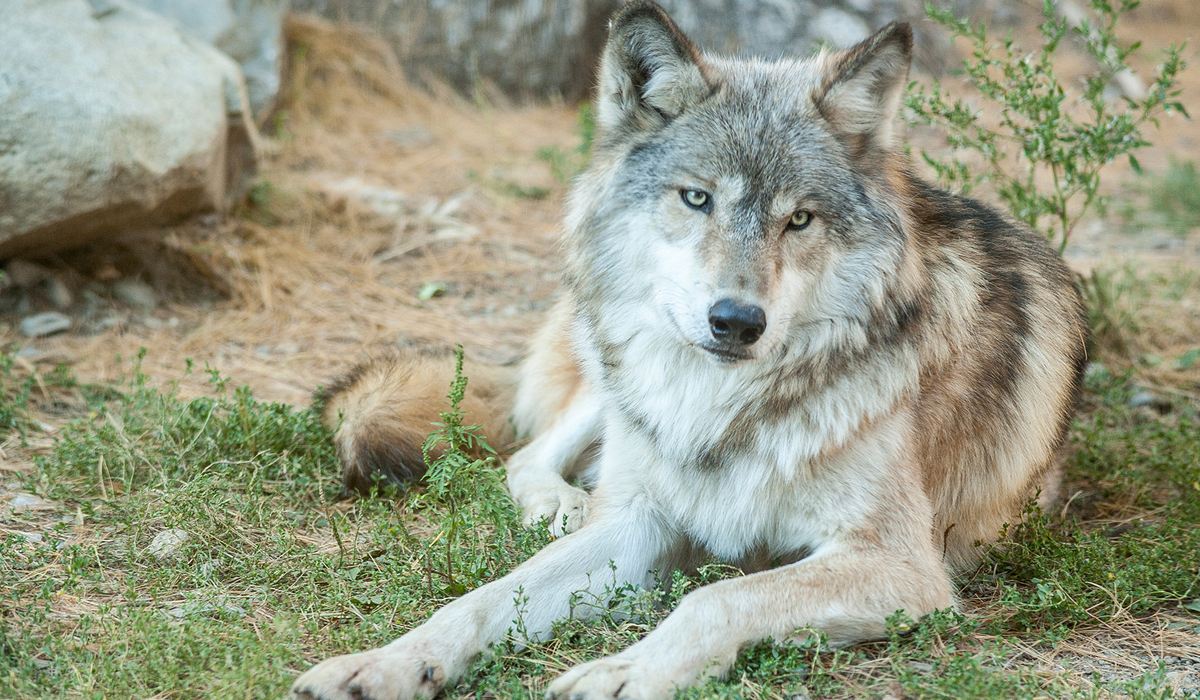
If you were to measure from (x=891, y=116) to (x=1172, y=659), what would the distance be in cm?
176

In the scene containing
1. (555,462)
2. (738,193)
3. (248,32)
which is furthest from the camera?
(248,32)

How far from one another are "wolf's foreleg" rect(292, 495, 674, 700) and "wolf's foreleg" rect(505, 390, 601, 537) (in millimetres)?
646

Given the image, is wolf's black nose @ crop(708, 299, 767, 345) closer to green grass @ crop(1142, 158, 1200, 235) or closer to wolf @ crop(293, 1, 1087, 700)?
wolf @ crop(293, 1, 1087, 700)

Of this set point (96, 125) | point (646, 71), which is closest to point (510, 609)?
point (646, 71)

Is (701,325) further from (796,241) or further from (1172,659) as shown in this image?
(1172,659)

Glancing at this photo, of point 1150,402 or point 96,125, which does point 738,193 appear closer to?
point 1150,402

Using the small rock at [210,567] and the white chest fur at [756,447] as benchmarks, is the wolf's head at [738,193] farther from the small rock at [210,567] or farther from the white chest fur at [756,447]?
the small rock at [210,567]

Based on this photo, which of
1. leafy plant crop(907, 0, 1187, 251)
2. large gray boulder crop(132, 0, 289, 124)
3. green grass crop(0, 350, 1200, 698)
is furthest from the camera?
large gray boulder crop(132, 0, 289, 124)

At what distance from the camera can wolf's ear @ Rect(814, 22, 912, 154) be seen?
10.1ft

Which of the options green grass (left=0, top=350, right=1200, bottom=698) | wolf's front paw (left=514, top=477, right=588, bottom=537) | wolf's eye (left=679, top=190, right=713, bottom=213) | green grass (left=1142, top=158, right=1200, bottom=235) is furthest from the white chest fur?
green grass (left=1142, top=158, right=1200, bottom=235)

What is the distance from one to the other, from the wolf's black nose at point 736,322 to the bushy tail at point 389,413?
1216 millimetres

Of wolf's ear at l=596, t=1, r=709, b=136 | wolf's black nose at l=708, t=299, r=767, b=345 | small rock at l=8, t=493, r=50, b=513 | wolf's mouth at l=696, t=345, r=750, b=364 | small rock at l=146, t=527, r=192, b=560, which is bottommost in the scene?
small rock at l=8, t=493, r=50, b=513

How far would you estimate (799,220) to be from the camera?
121 inches

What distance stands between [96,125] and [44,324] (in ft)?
3.39
